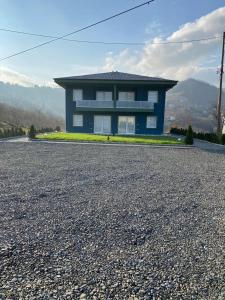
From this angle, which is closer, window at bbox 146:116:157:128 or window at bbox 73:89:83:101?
window at bbox 146:116:157:128

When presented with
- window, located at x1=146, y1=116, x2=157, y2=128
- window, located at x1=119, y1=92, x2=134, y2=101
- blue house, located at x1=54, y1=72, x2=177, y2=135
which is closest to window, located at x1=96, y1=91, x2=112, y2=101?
blue house, located at x1=54, y1=72, x2=177, y2=135

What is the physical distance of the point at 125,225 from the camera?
4305 millimetres

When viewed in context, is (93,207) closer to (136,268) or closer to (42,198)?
(42,198)

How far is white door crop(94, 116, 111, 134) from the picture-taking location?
28281 millimetres

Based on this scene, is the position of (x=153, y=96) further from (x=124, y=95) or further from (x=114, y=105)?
(x=114, y=105)

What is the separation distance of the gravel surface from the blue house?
67.2 ft

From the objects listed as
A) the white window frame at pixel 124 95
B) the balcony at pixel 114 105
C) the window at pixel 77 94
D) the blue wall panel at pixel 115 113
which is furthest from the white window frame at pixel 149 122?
the window at pixel 77 94

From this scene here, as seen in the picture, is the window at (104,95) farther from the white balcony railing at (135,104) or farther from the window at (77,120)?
the window at (77,120)

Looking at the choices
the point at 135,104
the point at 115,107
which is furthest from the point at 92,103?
the point at 135,104

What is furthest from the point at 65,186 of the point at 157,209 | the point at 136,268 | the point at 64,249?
the point at 136,268

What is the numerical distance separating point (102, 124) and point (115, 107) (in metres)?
2.86

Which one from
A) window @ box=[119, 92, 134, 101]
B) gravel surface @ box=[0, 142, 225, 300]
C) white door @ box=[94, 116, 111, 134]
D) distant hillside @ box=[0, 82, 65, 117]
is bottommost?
gravel surface @ box=[0, 142, 225, 300]

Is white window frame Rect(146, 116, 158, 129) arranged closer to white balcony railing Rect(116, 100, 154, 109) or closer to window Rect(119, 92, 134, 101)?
white balcony railing Rect(116, 100, 154, 109)

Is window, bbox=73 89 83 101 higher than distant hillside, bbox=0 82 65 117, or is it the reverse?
distant hillside, bbox=0 82 65 117
